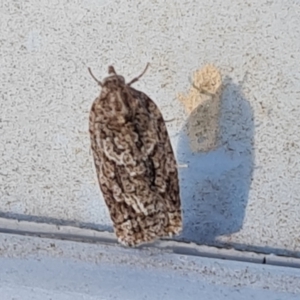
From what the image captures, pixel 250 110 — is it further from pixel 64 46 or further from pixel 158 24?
pixel 64 46

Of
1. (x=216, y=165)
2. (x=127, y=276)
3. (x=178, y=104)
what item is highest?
(x=178, y=104)

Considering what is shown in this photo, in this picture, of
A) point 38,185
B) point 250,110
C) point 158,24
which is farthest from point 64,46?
point 250,110

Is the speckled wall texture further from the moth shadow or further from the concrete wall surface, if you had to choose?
the concrete wall surface

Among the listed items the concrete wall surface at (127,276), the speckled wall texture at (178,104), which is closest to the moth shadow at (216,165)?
the speckled wall texture at (178,104)

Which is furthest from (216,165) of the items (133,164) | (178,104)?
(133,164)

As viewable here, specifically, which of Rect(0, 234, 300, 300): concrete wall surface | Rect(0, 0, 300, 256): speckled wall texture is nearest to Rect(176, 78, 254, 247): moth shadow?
Rect(0, 0, 300, 256): speckled wall texture

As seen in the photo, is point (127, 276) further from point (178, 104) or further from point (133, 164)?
point (178, 104)

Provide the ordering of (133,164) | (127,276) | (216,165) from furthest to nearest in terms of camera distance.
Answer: (216,165)
(127,276)
(133,164)
